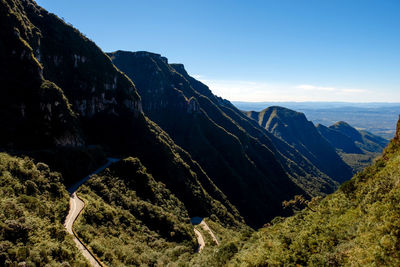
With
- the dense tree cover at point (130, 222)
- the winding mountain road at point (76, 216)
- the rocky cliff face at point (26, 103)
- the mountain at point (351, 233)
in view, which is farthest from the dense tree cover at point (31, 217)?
the mountain at point (351, 233)

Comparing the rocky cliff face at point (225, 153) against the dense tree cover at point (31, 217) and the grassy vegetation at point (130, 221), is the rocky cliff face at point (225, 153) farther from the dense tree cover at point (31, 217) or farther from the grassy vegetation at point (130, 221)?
the dense tree cover at point (31, 217)

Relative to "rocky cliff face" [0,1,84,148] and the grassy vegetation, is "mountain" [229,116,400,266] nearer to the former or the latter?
the grassy vegetation

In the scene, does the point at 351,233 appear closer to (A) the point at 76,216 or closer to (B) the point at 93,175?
(A) the point at 76,216

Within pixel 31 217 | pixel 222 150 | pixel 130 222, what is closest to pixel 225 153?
pixel 222 150

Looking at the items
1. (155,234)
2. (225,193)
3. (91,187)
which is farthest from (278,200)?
(91,187)

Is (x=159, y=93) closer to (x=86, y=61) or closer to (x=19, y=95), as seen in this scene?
(x=86, y=61)

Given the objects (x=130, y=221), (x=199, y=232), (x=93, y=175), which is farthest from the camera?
(x=199, y=232)

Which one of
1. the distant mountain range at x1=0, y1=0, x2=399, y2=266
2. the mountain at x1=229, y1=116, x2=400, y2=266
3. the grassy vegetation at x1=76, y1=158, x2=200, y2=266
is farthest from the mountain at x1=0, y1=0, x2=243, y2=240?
the mountain at x1=229, y1=116, x2=400, y2=266
